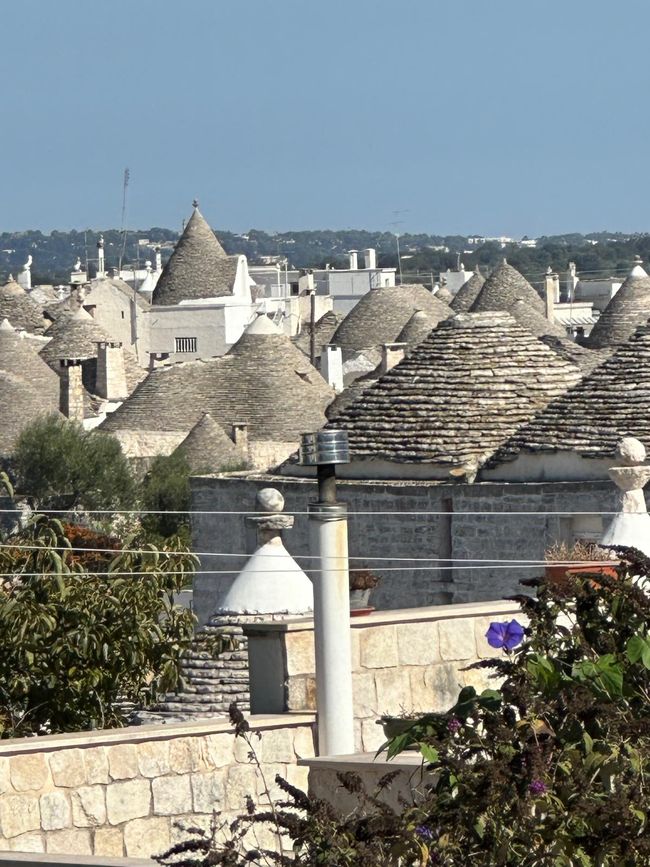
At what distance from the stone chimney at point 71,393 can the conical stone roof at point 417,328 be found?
7.66 metres

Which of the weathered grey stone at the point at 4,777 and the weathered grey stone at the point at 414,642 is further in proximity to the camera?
the weathered grey stone at the point at 414,642

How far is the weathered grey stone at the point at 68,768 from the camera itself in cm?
830

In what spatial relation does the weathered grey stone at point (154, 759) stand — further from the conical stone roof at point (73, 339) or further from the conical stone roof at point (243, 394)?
the conical stone roof at point (73, 339)

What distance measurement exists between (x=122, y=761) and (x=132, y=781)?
92mm

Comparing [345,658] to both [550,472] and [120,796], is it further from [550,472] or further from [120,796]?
[550,472]

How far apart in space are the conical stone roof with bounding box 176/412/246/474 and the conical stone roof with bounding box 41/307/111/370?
15351 mm

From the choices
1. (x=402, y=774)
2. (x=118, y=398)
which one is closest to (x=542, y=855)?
(x=402, y=774)

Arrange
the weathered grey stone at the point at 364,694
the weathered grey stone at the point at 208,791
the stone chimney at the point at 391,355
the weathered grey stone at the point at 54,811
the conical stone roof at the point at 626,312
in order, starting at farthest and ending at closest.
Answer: the conical stone roof at the point at 626,312, the stone chimney at the point at 391,355, the weathered grey stone at the point at 364,694, the weathered grey stone at the point at 208,791, the weathered grey stone at the point at 54,811

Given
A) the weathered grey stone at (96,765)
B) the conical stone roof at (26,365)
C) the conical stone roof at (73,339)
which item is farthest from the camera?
the conical stone roof at (73,339)

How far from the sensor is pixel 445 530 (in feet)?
61.3

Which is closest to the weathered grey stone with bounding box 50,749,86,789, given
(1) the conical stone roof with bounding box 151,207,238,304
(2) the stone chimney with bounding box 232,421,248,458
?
(2) the stone chimney with bounding box 232,421,248,458

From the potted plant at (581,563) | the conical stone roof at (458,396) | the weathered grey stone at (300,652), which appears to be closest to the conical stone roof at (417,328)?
the conical stone roof at (458,396)

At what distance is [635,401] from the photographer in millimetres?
19016

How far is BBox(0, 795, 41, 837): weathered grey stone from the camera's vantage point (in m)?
8.19
